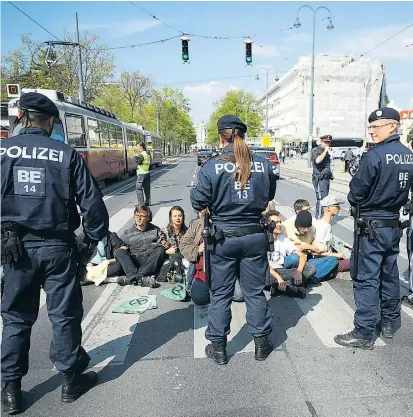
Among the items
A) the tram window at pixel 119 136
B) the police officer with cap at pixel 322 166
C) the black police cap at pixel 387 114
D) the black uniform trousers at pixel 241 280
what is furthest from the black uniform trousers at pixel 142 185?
the tram window at pixel 119 136

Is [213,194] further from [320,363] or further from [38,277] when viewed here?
[320,363]

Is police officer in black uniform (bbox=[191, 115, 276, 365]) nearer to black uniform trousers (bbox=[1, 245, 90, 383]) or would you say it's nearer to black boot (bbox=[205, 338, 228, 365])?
black boot (bbox=[205, 338, 228, 365])

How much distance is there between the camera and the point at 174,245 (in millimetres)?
5617

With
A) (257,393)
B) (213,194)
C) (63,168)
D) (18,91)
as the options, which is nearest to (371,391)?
(257,393)

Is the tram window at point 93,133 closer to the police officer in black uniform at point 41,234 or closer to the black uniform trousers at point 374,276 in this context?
the police officer in black uniform at point 41,234

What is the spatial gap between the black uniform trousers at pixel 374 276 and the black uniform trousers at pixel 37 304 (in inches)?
92.4

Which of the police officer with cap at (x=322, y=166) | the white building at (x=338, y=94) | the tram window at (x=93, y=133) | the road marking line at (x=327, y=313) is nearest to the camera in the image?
the road marking line at (x=327, y=313)

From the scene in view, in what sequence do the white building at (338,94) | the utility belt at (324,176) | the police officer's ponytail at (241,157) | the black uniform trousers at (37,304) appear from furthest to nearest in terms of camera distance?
the white building at (338,94)
the utility belt at (324,176)
the police officer's ponytail at (241,157)
the black uniform trousers at (37,304)

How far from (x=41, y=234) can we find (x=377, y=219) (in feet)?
8.66

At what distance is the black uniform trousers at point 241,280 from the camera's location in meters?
3.14

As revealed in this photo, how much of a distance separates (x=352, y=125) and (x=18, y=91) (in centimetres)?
8018

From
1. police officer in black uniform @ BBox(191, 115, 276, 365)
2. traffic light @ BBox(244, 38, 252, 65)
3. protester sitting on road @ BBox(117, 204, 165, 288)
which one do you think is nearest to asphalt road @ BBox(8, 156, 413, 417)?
police officer in black uniform @ BBox(191, 115, 276, 365)

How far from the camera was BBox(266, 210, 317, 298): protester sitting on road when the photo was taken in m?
4.64

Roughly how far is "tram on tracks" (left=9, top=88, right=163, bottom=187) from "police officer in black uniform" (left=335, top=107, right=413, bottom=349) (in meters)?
8.22
